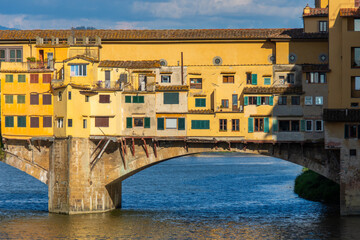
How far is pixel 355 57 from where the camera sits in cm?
6488

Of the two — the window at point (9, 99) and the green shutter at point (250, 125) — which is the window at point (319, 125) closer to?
the green shutter at point (250, 125)

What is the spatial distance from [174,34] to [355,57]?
1728 cm

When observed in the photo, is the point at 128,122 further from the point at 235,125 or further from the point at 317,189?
the point at 317,189

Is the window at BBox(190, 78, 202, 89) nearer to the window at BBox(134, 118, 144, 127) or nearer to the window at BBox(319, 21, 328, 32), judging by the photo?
the window at BBox(134, 118, 144, 127)

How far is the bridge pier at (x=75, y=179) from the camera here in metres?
67.2

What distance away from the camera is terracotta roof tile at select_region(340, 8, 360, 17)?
64.0 meters

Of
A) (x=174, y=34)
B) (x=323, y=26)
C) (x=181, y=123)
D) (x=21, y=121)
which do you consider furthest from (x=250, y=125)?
(x=21, y=121)

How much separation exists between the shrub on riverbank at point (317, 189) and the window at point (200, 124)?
57.4 ft

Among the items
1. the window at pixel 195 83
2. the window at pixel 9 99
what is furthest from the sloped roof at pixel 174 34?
the window at pixel 9 99

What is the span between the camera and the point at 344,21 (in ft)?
212

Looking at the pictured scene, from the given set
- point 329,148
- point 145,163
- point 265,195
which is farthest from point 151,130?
point 265,195

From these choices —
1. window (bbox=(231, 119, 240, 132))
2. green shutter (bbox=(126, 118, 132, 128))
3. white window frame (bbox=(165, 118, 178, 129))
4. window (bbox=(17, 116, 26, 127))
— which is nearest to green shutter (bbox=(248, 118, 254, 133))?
window (bbox=(231, 119, 240, 132))

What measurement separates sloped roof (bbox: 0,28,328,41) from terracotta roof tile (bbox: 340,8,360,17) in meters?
3.83

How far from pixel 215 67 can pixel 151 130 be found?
852 centimetres
